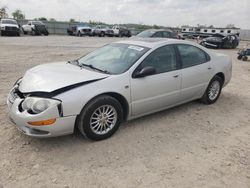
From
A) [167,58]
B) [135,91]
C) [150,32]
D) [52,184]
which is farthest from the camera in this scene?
[150,32]

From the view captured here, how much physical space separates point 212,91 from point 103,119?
3.03 metres

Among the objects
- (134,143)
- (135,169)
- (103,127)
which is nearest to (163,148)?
(134,143)

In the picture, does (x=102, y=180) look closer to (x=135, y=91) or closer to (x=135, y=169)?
(x=135, y=169)

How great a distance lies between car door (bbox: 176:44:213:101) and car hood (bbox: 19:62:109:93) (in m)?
1.79

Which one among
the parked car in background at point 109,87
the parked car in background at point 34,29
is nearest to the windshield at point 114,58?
the parked car in background at point 109,87

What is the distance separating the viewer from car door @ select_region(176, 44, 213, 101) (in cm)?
491

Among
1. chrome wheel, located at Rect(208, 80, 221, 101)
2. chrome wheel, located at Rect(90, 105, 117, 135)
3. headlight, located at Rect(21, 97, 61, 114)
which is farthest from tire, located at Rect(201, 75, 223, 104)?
headlight, located at Rect(21, 97, 61, 114)

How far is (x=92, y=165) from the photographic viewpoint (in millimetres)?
3260

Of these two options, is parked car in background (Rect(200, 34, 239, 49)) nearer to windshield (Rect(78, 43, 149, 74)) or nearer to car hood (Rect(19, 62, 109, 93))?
windshield (Rect(78, 43, 149, 74))

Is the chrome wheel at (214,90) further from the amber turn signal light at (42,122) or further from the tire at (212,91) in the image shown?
the amber turn signal light at (42,122)

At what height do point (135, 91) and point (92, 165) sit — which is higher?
point (135, 91)

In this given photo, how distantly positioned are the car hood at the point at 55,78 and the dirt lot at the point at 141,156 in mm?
842

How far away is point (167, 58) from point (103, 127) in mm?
1813

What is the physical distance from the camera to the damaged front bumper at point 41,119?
10.8ft
